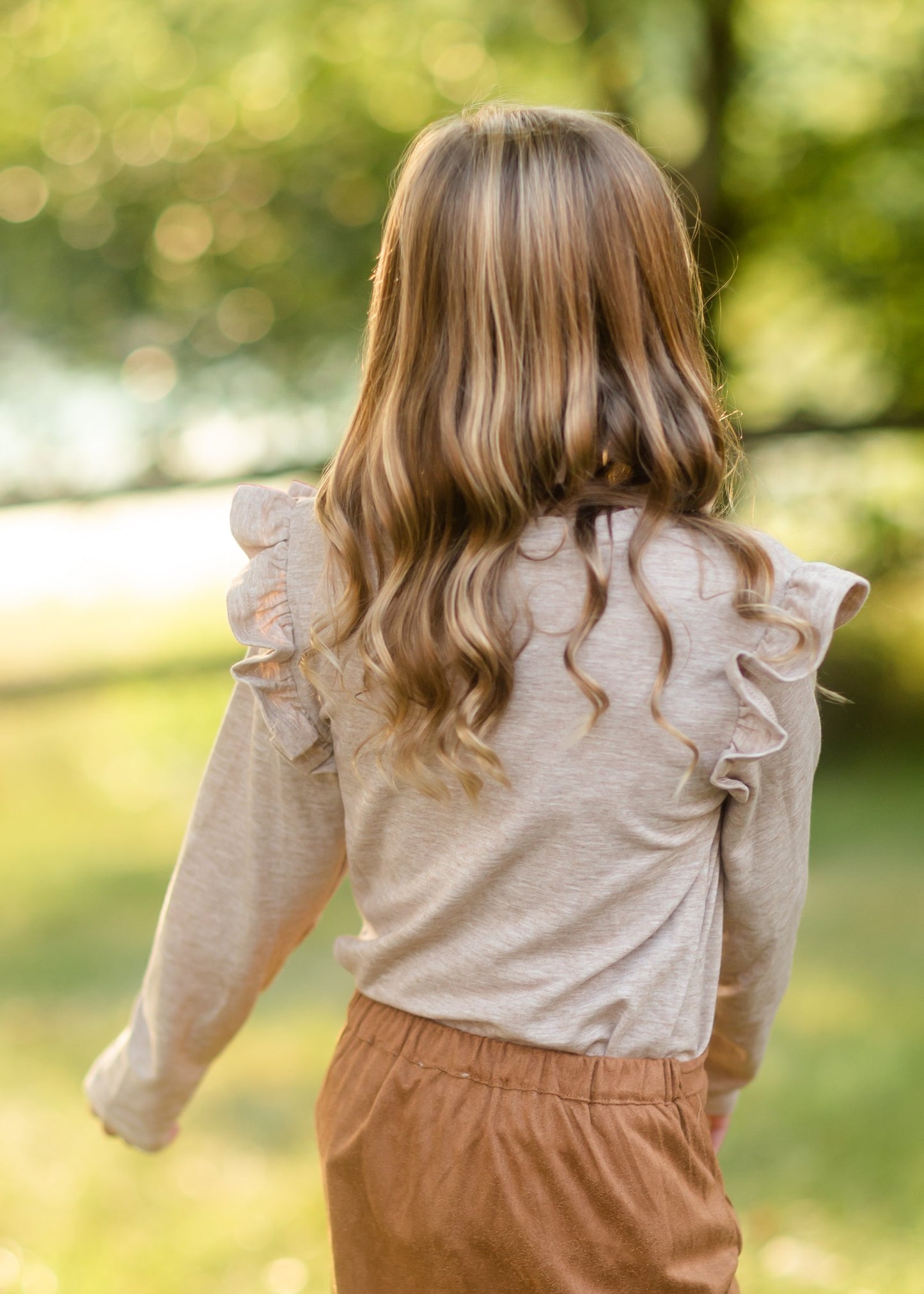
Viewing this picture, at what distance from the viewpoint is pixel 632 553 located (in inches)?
44.6

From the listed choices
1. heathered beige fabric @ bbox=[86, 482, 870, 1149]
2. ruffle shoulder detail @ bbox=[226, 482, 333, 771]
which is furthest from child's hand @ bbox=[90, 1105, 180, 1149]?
ruffle shoulder detail @ bbox=[226, 482, 333, 771]

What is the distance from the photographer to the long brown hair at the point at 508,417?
45.5 inches

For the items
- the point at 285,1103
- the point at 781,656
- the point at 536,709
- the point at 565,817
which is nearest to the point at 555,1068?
the point at 565,817

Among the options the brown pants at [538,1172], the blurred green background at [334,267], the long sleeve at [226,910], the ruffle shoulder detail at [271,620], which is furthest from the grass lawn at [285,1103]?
the ruffle shoulder detail at [271,620]

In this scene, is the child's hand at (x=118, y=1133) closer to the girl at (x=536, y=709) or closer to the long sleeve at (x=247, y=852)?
the long sleeve at (x=247, y=852)

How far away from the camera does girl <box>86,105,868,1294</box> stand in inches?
45.6

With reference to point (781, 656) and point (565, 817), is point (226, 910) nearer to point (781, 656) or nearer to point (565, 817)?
point (565, 817)

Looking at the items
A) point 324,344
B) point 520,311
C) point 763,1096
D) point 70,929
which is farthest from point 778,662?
point 324,344

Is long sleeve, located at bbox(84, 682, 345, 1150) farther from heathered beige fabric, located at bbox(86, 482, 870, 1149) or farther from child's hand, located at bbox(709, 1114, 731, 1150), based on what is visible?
child's hand, located at bbox(709, 1114, 731, 1150)

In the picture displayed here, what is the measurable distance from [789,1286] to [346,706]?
1867mm

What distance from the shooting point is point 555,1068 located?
4.10 ft

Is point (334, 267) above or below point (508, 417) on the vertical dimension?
below

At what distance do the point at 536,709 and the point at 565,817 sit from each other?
11 centimetres

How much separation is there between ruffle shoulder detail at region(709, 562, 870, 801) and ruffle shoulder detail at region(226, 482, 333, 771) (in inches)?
17.7
